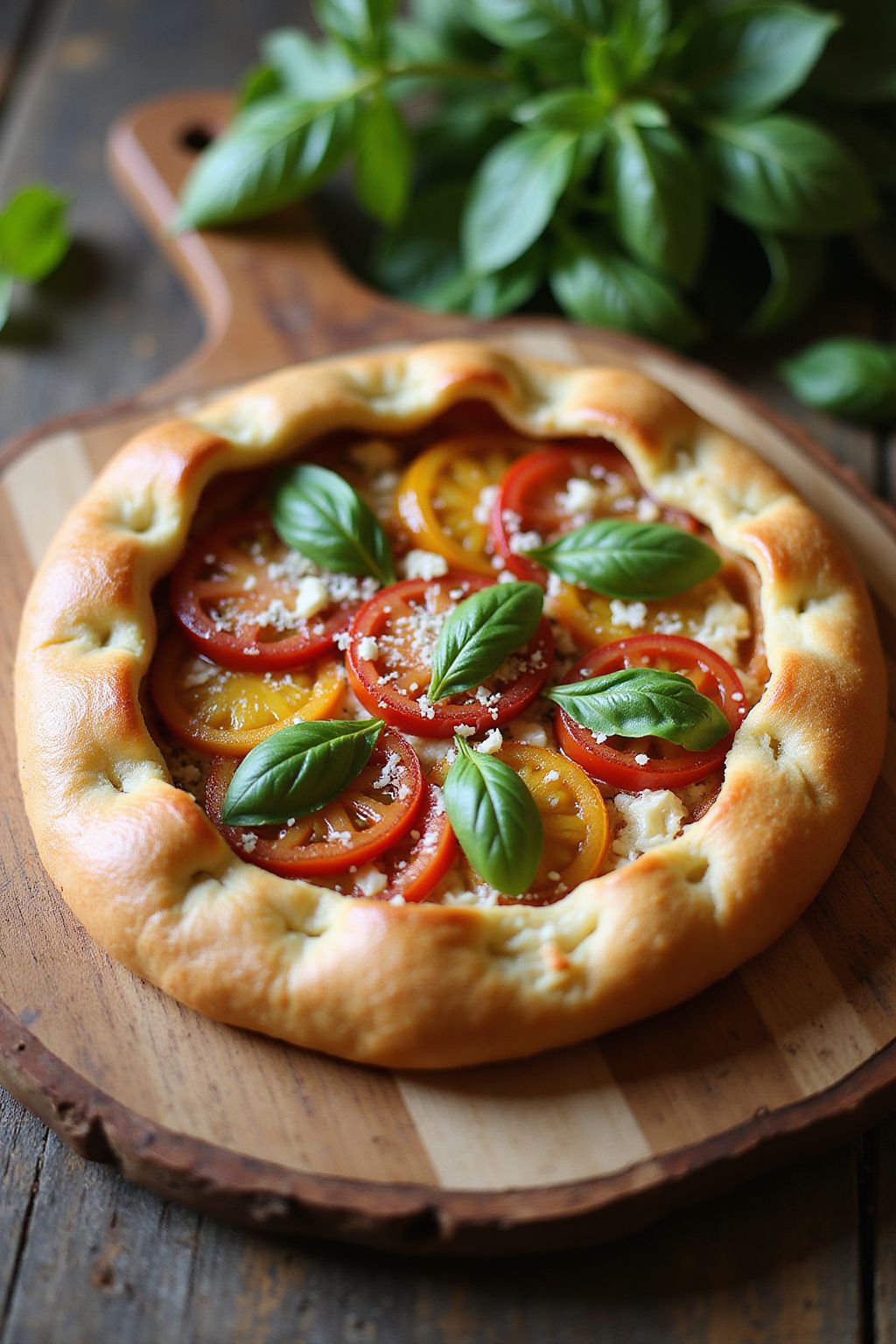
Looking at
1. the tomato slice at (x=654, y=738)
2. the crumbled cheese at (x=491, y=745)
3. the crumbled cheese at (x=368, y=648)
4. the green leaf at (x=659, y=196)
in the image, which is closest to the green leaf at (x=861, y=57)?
the green leaf at (x=659, y=196)

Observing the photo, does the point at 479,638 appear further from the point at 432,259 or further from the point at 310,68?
the point at 310,68

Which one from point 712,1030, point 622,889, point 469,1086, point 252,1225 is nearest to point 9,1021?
point 252,1225

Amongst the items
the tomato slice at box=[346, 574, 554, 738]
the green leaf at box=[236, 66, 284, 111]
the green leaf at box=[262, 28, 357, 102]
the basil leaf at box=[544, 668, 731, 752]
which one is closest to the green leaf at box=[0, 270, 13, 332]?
the green leaf at box=[236, 66, 284, 111]

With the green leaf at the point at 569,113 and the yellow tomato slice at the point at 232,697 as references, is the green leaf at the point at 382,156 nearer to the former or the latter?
the green leaf at the point at 569,113

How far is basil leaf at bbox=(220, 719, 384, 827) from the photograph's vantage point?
10.1 feet

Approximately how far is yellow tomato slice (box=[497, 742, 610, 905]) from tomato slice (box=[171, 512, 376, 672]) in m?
0.67

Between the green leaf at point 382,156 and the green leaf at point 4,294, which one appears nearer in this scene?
the green leaf at point 382,156

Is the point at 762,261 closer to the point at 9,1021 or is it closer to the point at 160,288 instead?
the point at 160,288

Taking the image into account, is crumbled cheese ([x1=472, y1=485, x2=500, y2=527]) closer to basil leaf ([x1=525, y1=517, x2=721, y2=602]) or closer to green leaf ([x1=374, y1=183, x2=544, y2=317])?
basil leaf ([x1=525, y1=517, x2=721, y2=602])

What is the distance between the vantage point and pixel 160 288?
18.0ft

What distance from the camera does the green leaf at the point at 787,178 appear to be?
452cm

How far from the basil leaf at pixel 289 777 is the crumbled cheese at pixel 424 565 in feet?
2.29

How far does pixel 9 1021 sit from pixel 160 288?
349 centimetres

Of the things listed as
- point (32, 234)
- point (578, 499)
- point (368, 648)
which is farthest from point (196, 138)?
point (368, 648)
